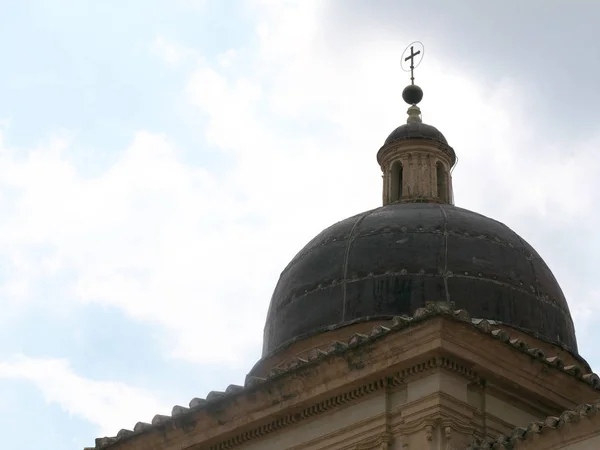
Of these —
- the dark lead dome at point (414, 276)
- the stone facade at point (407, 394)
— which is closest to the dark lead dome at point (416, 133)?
the dark lead dome at point (414, 276)

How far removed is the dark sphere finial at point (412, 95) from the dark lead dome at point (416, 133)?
1.40 meters

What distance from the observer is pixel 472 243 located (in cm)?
2517

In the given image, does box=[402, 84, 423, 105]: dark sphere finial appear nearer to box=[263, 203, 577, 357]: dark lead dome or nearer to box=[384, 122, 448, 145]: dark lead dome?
box=[384, 122, 448, 145]: dark lead dome

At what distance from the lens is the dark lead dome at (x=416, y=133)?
96.5ft

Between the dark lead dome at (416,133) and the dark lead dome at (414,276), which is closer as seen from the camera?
the dark lead dome at (414,276)

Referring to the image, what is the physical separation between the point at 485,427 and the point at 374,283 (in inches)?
200

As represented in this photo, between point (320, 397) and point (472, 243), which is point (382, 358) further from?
point (472, 243)

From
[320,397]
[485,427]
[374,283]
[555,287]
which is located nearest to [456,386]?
[485,427]

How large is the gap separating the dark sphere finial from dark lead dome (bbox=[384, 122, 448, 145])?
55.3 inches

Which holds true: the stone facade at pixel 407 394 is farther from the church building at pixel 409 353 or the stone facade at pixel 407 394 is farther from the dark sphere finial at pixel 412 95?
the dark sphere finial at pixel 412 95

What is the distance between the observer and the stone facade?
19.6 metres

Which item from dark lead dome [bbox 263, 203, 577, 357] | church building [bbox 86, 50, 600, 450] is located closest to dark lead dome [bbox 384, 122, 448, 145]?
church building [bbox 86, 50, 600, 450]

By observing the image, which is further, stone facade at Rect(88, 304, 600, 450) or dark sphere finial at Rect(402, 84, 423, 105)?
dark sphere finial at Rect(402, 84, 423, 105)

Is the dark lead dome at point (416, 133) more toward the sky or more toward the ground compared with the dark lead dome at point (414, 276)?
more toward the sky
